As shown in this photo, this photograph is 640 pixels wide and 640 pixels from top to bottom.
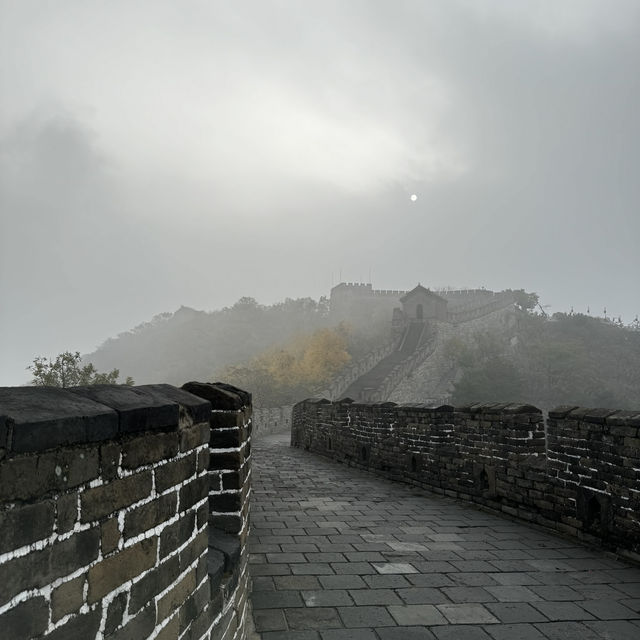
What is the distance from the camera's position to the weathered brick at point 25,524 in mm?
1083

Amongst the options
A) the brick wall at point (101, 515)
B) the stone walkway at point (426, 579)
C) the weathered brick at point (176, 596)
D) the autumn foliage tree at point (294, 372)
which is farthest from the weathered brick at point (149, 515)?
the autumn foliage tree at point (294, 372)

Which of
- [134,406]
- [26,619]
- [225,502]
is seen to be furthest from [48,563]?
[225,502]

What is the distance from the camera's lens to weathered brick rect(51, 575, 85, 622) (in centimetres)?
121

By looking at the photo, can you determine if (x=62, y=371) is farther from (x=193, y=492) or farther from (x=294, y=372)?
(x=193, y=492)

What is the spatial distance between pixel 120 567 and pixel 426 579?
3.54m

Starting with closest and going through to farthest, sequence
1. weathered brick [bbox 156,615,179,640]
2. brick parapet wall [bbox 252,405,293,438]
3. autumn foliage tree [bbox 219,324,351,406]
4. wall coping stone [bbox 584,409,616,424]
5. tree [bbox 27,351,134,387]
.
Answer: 1. weathered brick [bbox 156,615,179,640]
2. wall coping stone [bbox 584,409,616,424]
3. brick parapet wall [bbox 252,405,293,438]
4. tree [bbox 27,351,134,387]
5. autumn foliage tree [bbox 219,324,351,406]

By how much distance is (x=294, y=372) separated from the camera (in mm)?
43781

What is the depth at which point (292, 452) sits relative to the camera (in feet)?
50.7

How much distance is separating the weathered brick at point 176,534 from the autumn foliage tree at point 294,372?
114ft

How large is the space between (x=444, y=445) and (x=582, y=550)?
289cm

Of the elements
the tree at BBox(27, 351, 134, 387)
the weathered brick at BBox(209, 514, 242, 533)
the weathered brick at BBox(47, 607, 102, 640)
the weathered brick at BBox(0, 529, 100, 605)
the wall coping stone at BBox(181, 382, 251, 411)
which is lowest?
the weathered brick at BBox(209, 514, 242, 533)

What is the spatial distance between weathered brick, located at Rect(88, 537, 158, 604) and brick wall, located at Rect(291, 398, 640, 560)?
4579 mm

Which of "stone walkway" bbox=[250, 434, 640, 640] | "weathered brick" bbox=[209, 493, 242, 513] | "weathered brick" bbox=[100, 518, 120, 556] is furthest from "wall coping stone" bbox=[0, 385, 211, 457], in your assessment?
"stone walkway" bbox=[250, 434, 640, 640]

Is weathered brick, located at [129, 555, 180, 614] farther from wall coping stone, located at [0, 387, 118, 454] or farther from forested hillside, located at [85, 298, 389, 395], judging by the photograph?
forested hillside, located at [85, 298, 389, 395]
